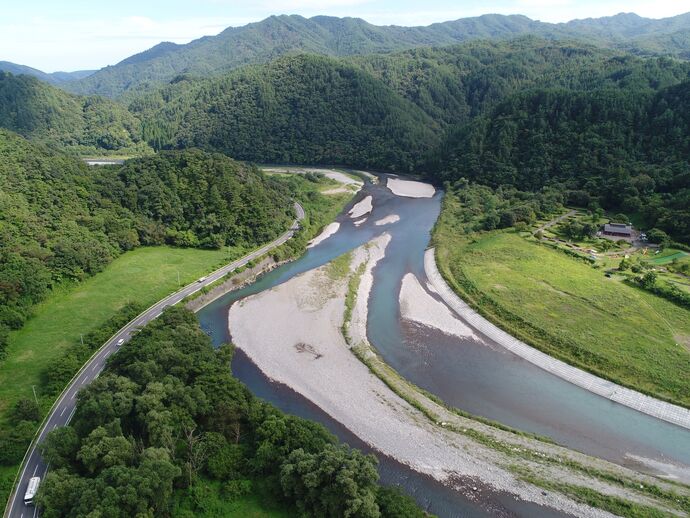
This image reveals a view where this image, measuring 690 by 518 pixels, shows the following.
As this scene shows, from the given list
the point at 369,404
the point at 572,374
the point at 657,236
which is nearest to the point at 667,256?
the point at 657,236

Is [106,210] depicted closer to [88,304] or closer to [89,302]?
[89,302]

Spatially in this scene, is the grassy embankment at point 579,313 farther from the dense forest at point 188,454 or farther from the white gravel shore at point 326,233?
the dense forest at point 188,454

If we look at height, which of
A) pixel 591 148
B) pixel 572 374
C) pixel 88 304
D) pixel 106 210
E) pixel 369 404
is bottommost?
pixel 572 374

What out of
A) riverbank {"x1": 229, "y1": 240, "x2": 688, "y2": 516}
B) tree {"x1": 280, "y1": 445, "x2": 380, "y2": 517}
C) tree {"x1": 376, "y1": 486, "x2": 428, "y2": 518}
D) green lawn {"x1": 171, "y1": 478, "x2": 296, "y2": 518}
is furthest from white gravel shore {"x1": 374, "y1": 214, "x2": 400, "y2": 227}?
green lawn {"x1": 171, "y1": 478, "x2": 296, "y2": 518}

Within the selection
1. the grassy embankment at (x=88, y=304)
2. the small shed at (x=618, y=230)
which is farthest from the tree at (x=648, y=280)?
the grassy embankment at (x=88, y=304)

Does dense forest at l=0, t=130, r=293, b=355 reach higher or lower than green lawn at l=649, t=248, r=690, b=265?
higher

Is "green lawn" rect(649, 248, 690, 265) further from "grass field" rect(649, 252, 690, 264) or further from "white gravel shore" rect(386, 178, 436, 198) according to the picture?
"white gravel shore" rect(386, 178, 436, 198)
